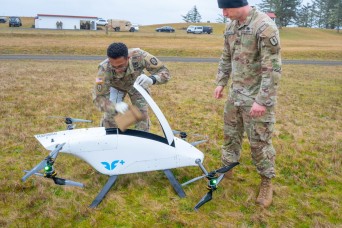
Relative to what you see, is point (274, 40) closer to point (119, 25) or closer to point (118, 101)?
point (118, 101)

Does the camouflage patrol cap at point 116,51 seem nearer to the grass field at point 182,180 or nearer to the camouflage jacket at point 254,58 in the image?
the camouflage jacket at point 254,58

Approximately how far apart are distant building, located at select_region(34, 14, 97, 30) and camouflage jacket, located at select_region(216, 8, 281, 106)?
202ft

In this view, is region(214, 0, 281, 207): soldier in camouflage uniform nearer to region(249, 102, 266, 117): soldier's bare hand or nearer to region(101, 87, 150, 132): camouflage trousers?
region(249, 102, 266, 117): soldier's bare hand

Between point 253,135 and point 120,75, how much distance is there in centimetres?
236

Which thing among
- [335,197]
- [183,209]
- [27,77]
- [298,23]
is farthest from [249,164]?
[298,23]

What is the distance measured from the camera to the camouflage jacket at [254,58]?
3.60m

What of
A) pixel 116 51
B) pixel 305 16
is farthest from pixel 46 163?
pixel 305 16

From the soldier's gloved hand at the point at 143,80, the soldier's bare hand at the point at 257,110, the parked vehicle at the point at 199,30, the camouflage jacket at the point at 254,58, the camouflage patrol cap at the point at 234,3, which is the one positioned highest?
the parked vehicle at the point at 199,30

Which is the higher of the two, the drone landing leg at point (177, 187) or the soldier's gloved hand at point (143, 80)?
the soldier's gloved hand at point (143, 80)

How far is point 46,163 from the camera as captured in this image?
3803 mm

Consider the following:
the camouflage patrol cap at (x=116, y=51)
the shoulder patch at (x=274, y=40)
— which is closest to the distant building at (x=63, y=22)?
the camouflage patrol cap at (x=116, y=51)

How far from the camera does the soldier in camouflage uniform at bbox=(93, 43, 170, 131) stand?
4335mm

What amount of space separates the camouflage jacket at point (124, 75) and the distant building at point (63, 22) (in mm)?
59809

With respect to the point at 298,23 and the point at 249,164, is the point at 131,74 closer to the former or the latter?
the point at 249,164
